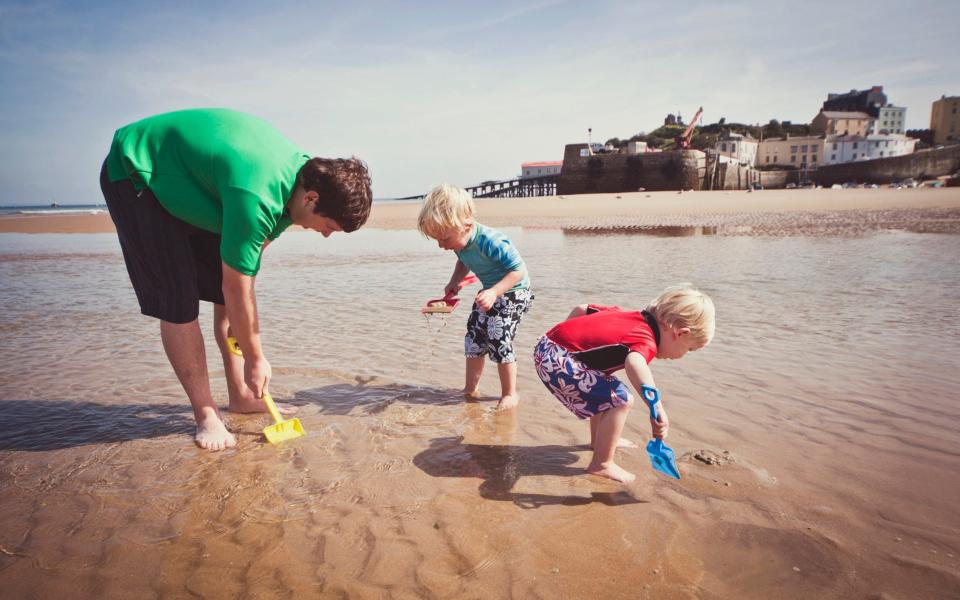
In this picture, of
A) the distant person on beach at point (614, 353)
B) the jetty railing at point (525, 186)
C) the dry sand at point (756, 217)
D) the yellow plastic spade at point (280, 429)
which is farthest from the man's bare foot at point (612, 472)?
the jetty railing at point (525, 186)

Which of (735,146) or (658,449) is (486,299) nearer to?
(658,449)

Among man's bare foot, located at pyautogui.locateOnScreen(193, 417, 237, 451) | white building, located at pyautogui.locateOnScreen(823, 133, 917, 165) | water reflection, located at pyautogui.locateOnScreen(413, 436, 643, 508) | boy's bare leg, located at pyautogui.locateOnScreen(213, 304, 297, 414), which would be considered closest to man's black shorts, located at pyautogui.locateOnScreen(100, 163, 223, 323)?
boy's bare leg, located at pyautogui.locateOnScreen(213, 304, 297, 414)

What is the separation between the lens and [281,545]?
183 centimetres

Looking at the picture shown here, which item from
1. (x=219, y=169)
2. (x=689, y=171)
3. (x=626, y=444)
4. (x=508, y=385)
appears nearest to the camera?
(x=219, y=169)

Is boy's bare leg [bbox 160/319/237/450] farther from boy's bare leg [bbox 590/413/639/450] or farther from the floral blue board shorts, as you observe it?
boy's bare leg [bbox 590/413/639/450]

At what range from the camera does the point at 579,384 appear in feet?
7.57

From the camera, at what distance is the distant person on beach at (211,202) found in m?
2.15

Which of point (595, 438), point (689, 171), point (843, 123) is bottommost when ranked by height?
point (595, 438)

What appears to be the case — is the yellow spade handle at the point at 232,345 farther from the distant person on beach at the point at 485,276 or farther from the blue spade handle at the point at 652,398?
the blue spade handle at the point at 652,398

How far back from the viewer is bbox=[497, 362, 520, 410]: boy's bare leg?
121 inches

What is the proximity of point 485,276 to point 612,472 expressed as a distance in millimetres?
1465

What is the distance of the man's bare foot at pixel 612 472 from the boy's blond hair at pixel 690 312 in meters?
0.64

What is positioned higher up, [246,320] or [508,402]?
[246,320]

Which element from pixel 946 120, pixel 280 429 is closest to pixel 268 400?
Answer: pixel 280 429
